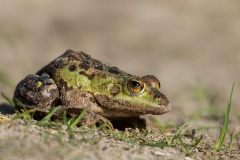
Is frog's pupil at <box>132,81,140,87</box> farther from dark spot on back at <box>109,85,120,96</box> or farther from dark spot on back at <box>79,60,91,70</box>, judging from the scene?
dark spot on back at <box>79,60,91,70</box>

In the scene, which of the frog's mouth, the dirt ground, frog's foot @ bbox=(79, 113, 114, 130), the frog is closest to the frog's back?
the frog

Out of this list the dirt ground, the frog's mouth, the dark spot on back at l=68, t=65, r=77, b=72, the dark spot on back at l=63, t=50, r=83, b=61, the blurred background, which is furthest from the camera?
the blurred background

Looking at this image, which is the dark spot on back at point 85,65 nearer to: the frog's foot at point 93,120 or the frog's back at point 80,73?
the frog's back at point 80,73

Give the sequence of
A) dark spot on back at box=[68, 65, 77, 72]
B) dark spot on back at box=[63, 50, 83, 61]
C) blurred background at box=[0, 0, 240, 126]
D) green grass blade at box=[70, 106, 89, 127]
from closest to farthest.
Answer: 1. green grass blade at box=[70, 106, 89, 127]
2. dark spot on back at box=[68, 65, 77, 72]
3. dark spot on back at box=[63, 50, 83, 61]
4. blurred background at box=[0, 0, 240, 126]

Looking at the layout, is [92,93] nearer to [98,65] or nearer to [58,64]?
[98,65]

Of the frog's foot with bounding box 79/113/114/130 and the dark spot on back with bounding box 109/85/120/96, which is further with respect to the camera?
the dark spot on back with bounding box 109/85/120/96

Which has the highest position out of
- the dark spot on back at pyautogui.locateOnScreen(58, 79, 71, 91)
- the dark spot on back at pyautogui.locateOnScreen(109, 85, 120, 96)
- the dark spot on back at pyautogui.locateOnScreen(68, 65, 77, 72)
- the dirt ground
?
the dirt ground
